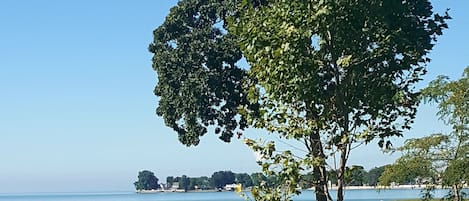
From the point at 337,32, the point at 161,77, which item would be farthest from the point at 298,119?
the point at 161,77

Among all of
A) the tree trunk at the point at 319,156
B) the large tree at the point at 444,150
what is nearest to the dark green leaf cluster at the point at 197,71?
the large tree at the point at 444,150

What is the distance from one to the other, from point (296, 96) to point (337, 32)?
89 centimetres

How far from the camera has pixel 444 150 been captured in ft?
67.6

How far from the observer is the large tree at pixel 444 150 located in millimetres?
19359

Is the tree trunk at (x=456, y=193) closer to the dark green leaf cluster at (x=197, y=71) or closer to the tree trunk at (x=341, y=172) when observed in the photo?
the dark green leaf cluster at (x=197, y=71)

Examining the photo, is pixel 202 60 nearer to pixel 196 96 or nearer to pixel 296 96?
pixel 196 96

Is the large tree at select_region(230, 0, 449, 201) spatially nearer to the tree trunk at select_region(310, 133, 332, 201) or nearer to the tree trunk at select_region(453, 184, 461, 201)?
the tree trunk at select_region(310, 133, 332, 201)

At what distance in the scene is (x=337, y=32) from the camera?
891cm

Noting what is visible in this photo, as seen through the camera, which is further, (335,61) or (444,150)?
(444,150)

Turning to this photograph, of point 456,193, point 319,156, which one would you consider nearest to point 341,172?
point 319,156

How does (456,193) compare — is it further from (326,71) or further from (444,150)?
(326,71)

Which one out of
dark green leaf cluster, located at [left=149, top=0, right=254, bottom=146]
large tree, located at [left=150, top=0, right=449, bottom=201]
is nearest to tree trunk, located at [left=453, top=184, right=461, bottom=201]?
dark green leaf cluster, located at [left=149, top=0, right=254, bottom=146]

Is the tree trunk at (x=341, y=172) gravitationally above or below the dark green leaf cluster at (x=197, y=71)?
below

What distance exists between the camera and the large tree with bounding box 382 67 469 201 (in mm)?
19359
